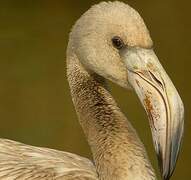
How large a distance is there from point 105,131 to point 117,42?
0.42m

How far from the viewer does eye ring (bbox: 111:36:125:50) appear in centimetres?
352

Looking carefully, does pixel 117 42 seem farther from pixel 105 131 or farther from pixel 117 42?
pixel 105 131

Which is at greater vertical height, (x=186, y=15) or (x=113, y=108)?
(x=186, y=15)

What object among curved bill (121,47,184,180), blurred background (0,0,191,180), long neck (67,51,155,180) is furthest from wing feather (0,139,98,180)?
blurred background (0,0,191,180)

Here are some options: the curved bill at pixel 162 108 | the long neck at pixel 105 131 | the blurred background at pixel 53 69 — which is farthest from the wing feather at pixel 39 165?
the blurred background at pixel 53 69

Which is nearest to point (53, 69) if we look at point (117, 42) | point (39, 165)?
point (39, 165)

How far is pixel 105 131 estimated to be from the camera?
12.2 ft

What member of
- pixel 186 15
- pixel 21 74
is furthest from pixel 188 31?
pixel 21 74

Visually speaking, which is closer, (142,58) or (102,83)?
(142,58)

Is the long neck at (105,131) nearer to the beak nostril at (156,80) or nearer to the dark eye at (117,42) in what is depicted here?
the dark eye at (117,42)

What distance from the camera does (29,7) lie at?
704 centimetres

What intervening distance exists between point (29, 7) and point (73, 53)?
334 centimetres

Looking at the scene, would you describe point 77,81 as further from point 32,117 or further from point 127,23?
point 32,117

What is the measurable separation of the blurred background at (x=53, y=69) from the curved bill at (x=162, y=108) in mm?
2367
